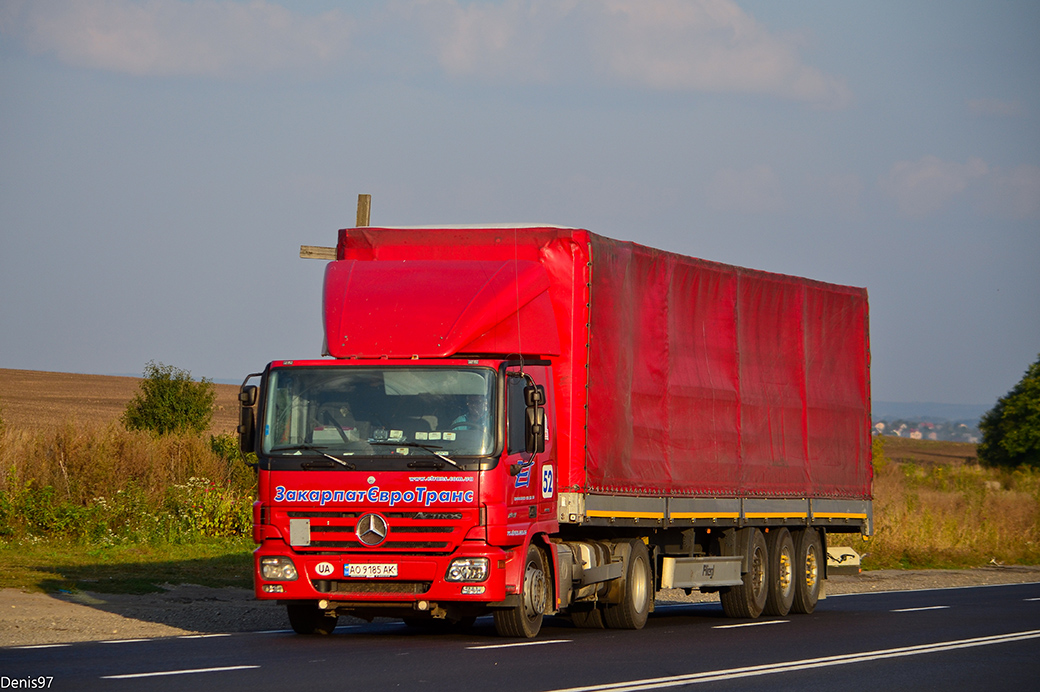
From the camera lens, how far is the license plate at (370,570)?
41.6ft

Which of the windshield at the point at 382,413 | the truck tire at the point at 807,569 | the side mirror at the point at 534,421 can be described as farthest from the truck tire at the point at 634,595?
the truck tire at the point at 807,569

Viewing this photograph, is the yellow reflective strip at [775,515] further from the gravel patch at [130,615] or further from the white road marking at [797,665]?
the gravel patch at [130,615]

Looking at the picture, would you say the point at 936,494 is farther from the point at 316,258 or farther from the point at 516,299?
the point at 516,299

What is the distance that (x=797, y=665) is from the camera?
39.0 feet

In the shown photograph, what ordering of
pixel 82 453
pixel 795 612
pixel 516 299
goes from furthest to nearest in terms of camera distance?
pixel 82 453 < pixel 795 612 < pixel 516 299

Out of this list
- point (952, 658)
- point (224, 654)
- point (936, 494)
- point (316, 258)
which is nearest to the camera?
point (224, 654)

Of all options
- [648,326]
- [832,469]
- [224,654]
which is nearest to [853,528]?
[832,469]

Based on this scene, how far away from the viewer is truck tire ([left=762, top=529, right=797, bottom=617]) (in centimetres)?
1900

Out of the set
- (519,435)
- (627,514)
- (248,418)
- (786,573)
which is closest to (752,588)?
(786,573)

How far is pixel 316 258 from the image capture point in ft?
77.5

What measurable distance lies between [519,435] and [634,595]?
149 inches

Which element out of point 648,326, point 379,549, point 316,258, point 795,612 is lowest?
point 795,612

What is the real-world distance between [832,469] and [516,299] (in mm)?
7930

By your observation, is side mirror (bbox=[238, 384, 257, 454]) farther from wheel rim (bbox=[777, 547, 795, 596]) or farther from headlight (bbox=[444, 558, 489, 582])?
wheel rim (bbox=[777, 547, 795, 596])
